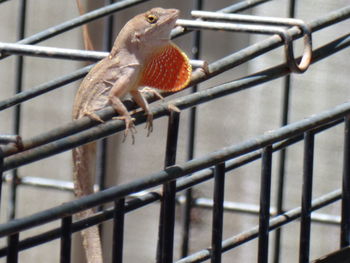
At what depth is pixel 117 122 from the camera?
2.26 metres

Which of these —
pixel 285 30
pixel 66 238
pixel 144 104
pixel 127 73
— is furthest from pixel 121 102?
pixel 66 238

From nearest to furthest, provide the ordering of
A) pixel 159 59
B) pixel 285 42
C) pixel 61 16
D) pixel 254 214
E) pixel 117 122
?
pixel 117 122 → pixel 285 42 → pixel 159 59 → pixel 254 214 → pixel 61 16

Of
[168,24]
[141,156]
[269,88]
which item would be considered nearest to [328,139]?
[269,88]

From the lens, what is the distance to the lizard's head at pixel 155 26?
3098 mm

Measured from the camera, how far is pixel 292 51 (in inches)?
98.0

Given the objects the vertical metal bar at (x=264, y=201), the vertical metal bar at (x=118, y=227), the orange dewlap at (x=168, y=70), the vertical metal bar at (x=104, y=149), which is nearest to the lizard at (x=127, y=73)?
the orange dewlap at (x=168, y=70)

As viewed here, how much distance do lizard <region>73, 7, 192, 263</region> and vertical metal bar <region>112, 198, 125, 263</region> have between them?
0.50 m

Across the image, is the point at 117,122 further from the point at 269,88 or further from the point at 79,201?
the point at 269,88

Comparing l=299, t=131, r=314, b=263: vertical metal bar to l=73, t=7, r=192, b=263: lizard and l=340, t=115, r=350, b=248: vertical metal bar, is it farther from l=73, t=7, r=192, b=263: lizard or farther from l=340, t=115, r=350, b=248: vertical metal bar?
l=73, t=7, r=192, b=263: lizard

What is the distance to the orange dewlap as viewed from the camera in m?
2.62

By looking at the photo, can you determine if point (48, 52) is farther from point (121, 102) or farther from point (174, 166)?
point (174, 166)

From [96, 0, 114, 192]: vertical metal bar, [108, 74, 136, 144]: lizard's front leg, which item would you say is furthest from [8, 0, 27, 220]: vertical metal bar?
[108, 74, 136, 144]: lizard's front leg

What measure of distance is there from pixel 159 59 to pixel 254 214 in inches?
103

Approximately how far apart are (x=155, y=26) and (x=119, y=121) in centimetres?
95
